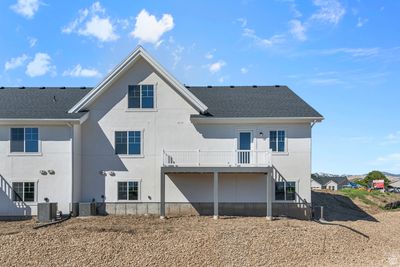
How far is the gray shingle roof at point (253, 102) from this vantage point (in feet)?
80.6

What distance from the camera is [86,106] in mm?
24422

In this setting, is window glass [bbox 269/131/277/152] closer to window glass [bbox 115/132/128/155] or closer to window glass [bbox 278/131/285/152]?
window glass [bbox 278/131/285/152]

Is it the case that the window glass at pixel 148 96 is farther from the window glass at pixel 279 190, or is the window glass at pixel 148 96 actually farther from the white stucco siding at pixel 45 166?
the window glass at pixel 279 190

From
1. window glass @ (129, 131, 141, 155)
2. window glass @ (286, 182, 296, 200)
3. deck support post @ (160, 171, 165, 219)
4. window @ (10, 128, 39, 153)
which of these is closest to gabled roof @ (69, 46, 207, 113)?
window @ (10, 128, 39, 153)

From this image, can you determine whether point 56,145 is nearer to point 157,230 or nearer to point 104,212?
point 104,212

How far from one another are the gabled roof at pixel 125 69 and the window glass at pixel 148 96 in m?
1.17

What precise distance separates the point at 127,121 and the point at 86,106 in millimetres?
2562

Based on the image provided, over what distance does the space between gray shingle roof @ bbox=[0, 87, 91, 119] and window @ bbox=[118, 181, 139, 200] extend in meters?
4.87

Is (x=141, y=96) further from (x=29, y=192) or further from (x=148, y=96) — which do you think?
(x=29, y=192)

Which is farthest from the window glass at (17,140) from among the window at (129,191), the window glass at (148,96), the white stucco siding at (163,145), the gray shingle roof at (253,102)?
the gray shingle roof at (253,102)

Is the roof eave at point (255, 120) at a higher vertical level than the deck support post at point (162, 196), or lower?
higher

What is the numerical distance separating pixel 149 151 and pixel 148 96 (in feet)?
10.8

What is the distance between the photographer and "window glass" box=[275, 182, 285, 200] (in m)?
24.3

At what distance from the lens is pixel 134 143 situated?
24531mm
